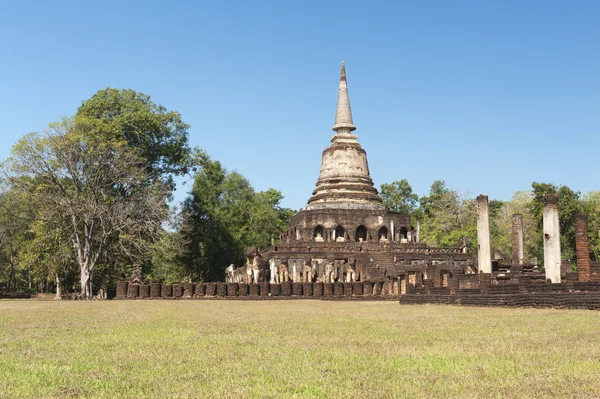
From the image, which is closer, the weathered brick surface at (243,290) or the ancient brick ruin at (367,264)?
the ancient brick ruin at (367,264)

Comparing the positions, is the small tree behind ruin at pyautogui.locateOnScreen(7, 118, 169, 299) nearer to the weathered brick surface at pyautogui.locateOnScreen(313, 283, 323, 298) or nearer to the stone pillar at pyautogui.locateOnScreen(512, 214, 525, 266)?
the weathered brick surface at pyautogui.locateOnScreen(313, 283, 323, 298)

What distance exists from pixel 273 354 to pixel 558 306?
11156mm

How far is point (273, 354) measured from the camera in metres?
8.66

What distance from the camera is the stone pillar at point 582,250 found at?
21.4 m

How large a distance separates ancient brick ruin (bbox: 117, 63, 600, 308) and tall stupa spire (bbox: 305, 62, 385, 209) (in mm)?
75

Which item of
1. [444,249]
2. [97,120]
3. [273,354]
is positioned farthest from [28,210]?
[273,354]

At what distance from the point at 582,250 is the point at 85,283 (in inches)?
948

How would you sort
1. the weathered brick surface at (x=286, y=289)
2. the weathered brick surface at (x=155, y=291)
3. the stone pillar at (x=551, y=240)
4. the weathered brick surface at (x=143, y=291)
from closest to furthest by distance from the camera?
the stone pillar at (x=551, y=240)
the weathered brick surface at (x=286, y=289)
the weathered brick surface at (x=155, y=291)
the weathered brick surface at (x=143, y=291)

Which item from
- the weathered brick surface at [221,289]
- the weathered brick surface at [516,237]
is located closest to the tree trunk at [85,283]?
the weathered brick surface at [221,289]

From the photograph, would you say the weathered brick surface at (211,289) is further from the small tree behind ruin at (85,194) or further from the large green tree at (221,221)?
the large green tree at (221,221)

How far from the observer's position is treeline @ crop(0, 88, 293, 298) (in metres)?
37.1

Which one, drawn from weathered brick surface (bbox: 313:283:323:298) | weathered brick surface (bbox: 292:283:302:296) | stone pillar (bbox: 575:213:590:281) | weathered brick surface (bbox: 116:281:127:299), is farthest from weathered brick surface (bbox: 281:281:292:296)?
stone pillar (bbox: 575:213:590:281)

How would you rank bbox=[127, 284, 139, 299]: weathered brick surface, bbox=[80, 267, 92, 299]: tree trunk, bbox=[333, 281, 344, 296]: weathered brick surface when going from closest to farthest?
bbox=[333, 281, 344, 296]: weathered brick surface → bbox=[127, 284, 139, 299]: weathered brick surface → bbox=[80, 267, 92, 299]: tree trunk

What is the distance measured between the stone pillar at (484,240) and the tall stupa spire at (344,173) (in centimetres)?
2003
